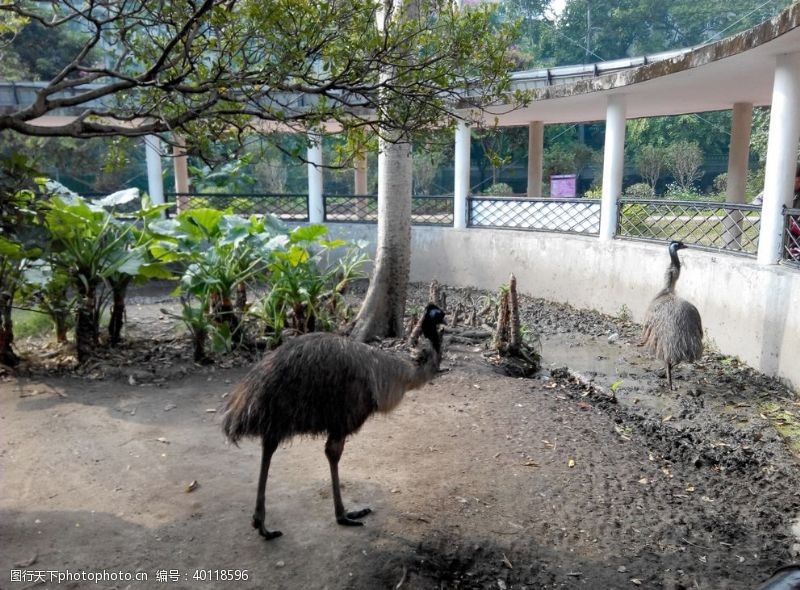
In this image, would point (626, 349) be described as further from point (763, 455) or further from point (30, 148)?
point (30, 148)

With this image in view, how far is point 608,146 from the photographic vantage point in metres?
10.7

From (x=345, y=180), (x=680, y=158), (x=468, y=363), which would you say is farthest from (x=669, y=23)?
(x=468, y=363)

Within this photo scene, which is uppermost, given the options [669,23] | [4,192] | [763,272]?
[669,23]

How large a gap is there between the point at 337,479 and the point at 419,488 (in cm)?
77

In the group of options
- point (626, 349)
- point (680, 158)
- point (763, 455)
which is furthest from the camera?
point (680, 158)

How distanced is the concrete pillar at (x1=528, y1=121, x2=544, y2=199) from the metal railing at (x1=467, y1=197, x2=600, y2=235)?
340 cm

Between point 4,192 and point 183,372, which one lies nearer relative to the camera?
point 4,192

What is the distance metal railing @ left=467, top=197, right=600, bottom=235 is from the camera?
37.1 feet

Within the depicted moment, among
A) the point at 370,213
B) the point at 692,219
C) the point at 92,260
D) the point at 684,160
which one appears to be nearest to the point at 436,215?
the point at 370,213

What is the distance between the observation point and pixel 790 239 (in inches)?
290

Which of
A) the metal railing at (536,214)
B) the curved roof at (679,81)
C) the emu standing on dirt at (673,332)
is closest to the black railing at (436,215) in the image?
the metal railing at (536,214)

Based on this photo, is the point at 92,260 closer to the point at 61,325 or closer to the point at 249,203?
the point at 61,325

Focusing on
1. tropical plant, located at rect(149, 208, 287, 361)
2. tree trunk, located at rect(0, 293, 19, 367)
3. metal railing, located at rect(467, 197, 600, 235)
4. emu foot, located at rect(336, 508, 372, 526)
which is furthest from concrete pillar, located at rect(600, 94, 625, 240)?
tree trunk, located at rect(0, 293, 19, 367)

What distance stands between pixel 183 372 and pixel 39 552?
3054 mm
